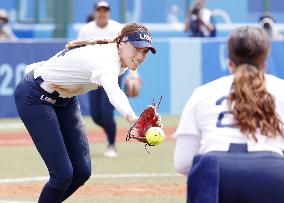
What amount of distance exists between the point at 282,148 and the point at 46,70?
346 centimetres

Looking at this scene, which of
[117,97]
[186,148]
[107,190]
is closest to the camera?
[186,148]

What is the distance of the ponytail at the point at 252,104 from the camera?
4996 mm

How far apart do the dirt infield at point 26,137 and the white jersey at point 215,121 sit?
11.1m

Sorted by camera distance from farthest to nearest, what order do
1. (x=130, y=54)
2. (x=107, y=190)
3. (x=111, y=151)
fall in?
(x=111, y=151) < (x=107, y=190) < (x=130, y=54)

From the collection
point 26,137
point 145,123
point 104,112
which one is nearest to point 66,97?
point 145,123

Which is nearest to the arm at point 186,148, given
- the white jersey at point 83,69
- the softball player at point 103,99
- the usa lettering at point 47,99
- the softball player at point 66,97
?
the white jersey at point 83,69

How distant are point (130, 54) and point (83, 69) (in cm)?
38

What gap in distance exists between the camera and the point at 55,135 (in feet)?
26.2

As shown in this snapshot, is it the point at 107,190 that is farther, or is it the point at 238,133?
the point at 107,190

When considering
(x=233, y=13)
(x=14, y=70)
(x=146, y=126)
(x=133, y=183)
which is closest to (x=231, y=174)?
(x=146, y=126)

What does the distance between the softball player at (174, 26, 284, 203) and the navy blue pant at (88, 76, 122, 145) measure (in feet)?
29.6

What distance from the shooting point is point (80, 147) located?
824 cm

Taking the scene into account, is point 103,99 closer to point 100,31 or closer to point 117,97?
point 100,31

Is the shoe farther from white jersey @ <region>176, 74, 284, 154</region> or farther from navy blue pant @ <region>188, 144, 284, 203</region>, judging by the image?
navy blue pant @ <region>188, 144, 284, 203</region>
